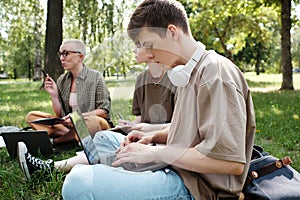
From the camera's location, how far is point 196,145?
1521mm

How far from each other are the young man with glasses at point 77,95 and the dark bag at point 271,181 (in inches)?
29.6

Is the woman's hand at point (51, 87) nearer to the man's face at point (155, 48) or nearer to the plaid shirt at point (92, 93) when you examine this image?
the plaid shirt at point (92, 93)

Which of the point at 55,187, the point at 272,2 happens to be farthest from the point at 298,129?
the point at 272,2

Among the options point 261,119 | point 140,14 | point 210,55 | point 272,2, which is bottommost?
point 261,119

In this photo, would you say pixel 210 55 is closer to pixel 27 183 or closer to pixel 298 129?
pixel 27 183

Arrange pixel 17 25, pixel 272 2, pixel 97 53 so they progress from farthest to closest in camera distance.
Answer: pixel 17 25, pixel 272 2, pixel 97 53

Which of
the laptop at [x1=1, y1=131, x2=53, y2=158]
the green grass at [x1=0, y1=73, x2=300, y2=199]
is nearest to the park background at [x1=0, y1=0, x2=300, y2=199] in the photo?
Result: the green grass at [x1=0, y1=73, x2=300, y2=199]

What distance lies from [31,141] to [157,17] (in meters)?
2.22

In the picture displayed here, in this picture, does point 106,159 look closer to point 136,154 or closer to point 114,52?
point 136,154

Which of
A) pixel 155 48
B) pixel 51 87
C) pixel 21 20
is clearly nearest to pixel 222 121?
pixel 155 48

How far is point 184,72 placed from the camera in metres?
1.51

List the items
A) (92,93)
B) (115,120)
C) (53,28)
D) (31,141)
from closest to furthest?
(115,120), (92,93), (31,141), (53,28)

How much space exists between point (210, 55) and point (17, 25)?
19.8 meters

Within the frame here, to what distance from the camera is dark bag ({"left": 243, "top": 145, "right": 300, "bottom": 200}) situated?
1584 millimetres
